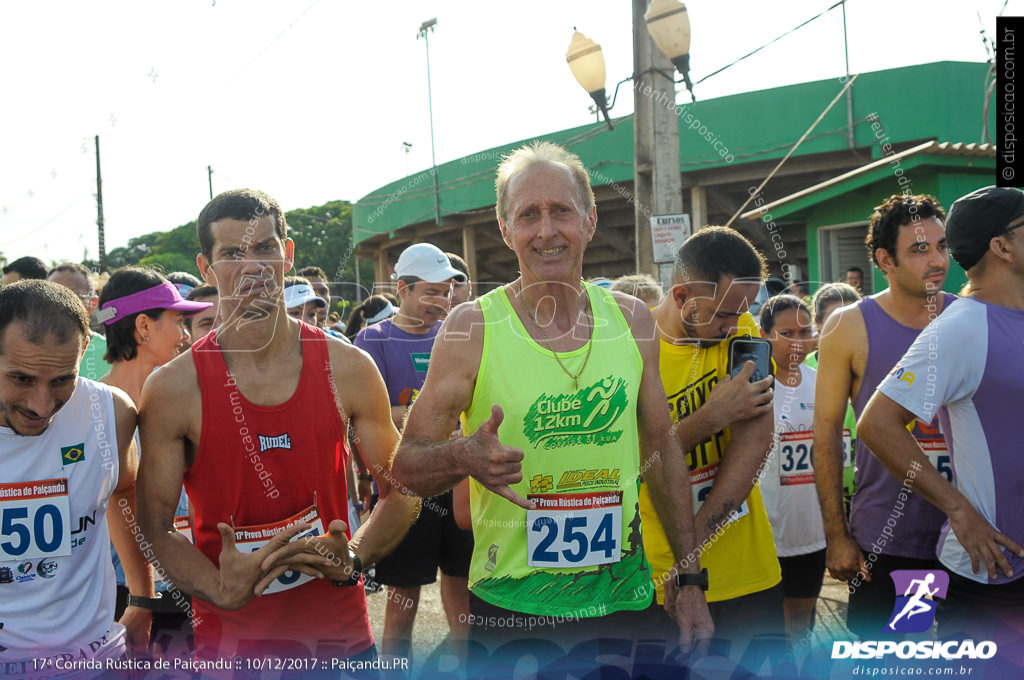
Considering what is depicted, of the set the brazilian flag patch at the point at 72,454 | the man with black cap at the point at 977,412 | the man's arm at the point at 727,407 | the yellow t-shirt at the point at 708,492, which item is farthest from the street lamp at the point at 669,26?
the brazilian flag patch at the point at 72,454

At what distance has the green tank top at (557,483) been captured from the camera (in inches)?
98.3

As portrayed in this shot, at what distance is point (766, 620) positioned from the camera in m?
3.38

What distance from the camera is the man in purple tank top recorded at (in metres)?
Result: 3.52

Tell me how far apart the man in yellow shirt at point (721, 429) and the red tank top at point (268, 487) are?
1.31 m

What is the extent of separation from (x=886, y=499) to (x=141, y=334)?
349 centimetres

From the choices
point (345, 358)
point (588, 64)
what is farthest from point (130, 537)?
point (588, 64)

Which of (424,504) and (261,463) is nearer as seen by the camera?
(261,463)

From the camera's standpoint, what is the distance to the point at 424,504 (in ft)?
15.4

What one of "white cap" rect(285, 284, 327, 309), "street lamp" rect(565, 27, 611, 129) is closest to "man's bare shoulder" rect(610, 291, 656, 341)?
"white cap" rect(285, 284, 327, 309)

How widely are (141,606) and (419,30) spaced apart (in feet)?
48.7

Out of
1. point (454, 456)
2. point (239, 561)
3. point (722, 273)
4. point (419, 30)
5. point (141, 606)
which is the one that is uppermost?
point (419, 30)

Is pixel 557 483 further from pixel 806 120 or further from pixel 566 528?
pixel 806 120

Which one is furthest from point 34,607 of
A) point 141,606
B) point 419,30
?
point 419,30

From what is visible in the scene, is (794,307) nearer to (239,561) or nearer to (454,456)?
(454,456)
